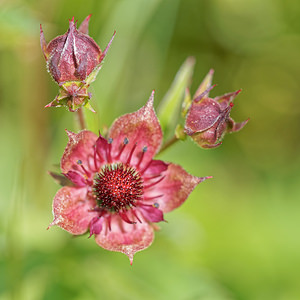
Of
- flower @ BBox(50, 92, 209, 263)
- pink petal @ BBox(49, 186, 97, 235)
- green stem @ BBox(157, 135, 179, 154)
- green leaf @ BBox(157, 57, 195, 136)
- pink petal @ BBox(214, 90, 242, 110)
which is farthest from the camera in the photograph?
green leaf @ BBox(157, 57, 195, 136)

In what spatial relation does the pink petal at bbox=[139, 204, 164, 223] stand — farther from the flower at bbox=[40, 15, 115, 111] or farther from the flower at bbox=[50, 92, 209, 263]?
the flower at bbox=[40, 15, 115, 111]

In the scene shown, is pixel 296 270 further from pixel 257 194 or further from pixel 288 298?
pixel 257 194

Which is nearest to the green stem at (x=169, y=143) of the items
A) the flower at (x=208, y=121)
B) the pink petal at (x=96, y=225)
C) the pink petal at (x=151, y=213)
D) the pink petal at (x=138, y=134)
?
the pink petal at (x=138, y=134)

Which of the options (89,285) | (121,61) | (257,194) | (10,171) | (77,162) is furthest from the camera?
(257,194)

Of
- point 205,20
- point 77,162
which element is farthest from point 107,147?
point 205,20

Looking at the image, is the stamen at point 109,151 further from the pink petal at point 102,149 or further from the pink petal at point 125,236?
the pink petal at point 125,236

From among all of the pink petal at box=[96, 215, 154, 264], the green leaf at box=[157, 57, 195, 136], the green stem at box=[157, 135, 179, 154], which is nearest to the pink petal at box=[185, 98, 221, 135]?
the green stem at box=[157, 135, 179, 154]
